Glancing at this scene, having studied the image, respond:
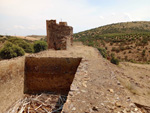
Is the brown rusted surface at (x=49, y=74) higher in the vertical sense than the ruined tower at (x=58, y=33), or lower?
lower

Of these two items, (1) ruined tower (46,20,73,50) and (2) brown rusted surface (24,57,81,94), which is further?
(1) ruined tower (46,20,73,50)

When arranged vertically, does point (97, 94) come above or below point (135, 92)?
above

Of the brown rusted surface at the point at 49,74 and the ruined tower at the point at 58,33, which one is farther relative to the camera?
the ruined tower at the point at 58,33

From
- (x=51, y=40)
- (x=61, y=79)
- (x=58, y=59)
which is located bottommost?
(x=61, y=79)

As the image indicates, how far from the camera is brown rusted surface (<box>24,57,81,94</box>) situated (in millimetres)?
6371

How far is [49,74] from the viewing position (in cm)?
658

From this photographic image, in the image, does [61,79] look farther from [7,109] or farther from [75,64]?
[7,109]

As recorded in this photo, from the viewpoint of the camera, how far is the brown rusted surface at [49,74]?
251 inches

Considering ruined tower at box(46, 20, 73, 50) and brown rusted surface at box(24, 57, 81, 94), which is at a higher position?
ruined tower at box(46, 20, 73, 50)

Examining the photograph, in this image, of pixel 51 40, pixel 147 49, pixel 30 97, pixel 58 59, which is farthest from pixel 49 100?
pixel 147 49

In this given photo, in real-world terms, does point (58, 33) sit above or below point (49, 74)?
above

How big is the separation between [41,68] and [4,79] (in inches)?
74.0

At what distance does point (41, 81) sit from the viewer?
22.0ft

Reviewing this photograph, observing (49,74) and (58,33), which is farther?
(58,33)
